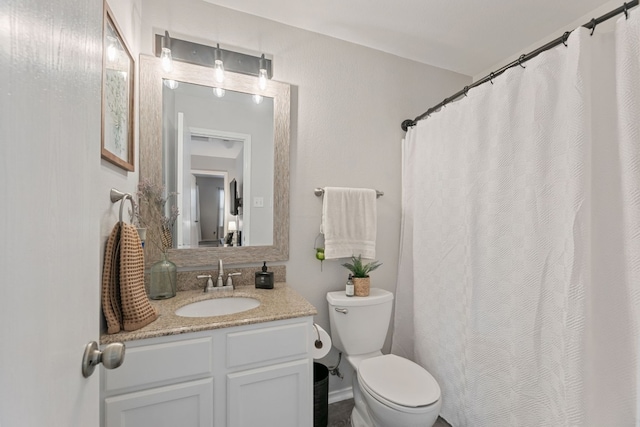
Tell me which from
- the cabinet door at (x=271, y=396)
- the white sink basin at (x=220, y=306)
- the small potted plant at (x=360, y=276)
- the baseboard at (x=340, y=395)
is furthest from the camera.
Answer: the baseboard at (x=340, y=395)

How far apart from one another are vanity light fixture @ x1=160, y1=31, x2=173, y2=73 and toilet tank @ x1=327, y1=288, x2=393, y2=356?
1.54 metres

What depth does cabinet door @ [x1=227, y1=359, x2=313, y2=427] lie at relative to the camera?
111cm

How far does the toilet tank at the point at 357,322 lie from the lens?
163 cm

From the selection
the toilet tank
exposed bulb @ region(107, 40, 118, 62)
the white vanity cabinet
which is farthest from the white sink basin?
exposed bulb @ region(107, 40, 118, 62)

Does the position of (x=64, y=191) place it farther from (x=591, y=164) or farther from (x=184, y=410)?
(x=591, y=164)

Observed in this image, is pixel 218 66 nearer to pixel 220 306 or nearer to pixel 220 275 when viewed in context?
pixel 220 275

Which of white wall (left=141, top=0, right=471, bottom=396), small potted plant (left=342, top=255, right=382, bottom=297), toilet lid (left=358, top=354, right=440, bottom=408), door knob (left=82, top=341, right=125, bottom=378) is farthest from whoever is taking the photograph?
small potted plant (left=342, top=255, right=382, bottom=297)

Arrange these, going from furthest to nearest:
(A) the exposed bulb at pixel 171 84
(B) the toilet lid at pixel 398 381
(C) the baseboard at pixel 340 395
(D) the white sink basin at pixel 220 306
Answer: (C) the baseboard at pixel 340 395, (A) the exposed bulb at pixel 171 84, (D) the white sink basin at pixel 220 306, (B) the toilet lid at pixel 398 381

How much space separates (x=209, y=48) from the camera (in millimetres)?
1541

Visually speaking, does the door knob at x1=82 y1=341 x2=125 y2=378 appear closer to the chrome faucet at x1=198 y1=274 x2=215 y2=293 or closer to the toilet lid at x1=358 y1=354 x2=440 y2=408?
the chrome faucet at x1=198 y1=274 x2=215 y2=293

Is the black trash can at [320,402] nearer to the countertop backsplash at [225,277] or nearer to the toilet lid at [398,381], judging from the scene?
the toilet lid at [398,381]

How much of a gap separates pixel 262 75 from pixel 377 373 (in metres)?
1.74

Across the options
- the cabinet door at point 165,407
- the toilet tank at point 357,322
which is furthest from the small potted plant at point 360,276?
the cabinet door at point 165,407

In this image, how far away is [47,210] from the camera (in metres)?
0.41
